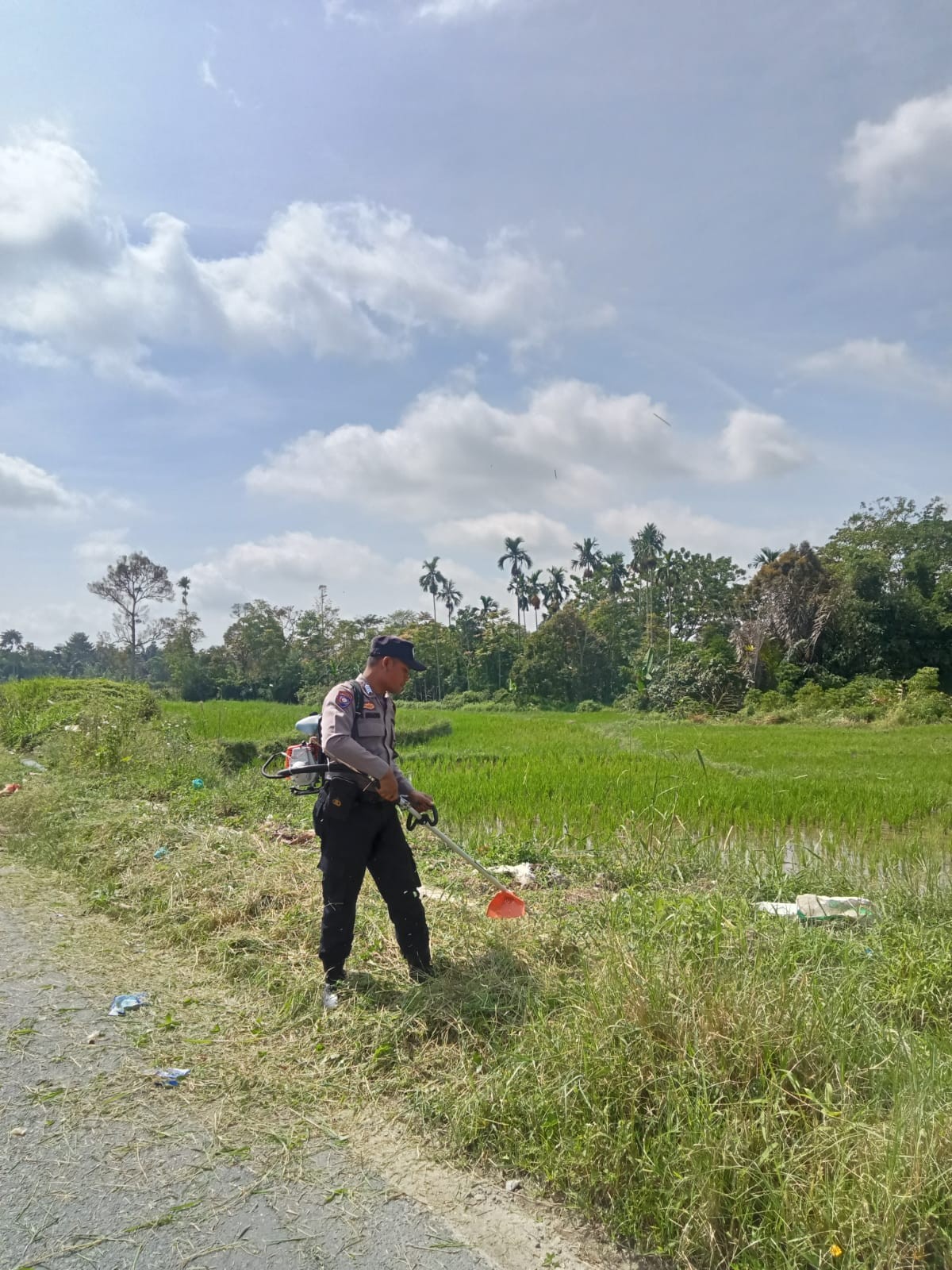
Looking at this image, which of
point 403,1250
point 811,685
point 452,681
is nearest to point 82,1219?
point 403,1250

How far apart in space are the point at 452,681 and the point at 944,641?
80.4 ft

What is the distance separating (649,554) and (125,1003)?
41524 millimetres

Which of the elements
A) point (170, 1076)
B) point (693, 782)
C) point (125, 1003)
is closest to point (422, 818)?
point (170, 1076)

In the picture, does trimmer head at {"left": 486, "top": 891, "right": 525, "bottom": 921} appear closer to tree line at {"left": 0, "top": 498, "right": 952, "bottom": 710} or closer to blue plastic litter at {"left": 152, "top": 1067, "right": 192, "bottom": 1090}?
blue plastic litter at {"left": 152, "top": 1067, "right": 192, "bottom": 1090}

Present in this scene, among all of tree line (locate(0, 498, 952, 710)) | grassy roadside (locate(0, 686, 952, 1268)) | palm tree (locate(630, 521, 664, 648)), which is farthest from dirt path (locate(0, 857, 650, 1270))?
palm tree (locate(630, 521, 664, 648))

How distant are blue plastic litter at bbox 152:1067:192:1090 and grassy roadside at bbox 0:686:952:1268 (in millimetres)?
198

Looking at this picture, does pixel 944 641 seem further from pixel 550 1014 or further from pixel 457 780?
pixel 550 1014

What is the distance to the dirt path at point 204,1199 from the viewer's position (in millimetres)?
2004

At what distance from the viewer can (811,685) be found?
25641mm

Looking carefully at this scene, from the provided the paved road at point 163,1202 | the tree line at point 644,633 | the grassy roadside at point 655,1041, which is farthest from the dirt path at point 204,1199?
the tree line at point 644,633

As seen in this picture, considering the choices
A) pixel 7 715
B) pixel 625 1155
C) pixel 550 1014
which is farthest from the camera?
pixel 7 715

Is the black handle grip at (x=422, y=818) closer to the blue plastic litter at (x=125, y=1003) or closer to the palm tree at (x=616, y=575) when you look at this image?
the blue plastic litter at (x=125, y=1003)

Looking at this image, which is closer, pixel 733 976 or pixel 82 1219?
pixel 82 1219

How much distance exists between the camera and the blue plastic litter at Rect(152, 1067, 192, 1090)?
109 inches
